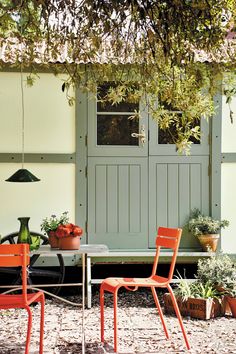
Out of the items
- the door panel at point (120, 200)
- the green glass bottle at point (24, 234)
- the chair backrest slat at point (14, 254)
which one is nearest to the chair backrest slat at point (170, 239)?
the green glass bottle at point (24, 234)

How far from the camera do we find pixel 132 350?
18.3ft

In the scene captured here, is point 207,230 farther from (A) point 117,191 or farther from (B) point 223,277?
(A) point 117,191

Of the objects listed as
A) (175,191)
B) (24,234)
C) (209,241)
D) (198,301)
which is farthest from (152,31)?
(209,241)

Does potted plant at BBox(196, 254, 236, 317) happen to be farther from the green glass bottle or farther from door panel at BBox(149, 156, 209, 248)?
the green glass bottle

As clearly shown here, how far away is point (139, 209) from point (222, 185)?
110 centimetres

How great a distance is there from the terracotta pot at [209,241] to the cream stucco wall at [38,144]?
1.63 meters

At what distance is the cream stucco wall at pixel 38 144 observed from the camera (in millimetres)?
7969

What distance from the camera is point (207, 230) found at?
25.9 feet

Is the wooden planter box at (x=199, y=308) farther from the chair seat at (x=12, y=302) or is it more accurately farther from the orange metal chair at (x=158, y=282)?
the chair seat at (x=12, y=302)

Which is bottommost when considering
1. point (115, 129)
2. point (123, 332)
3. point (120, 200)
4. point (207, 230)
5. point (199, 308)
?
point (123, 332)

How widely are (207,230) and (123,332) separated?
211 centimetres

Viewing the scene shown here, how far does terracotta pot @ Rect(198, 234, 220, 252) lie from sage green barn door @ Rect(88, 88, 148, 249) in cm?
70

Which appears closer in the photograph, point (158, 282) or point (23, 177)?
point (158, 282)

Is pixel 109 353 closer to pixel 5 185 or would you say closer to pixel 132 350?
pixel 132 350
